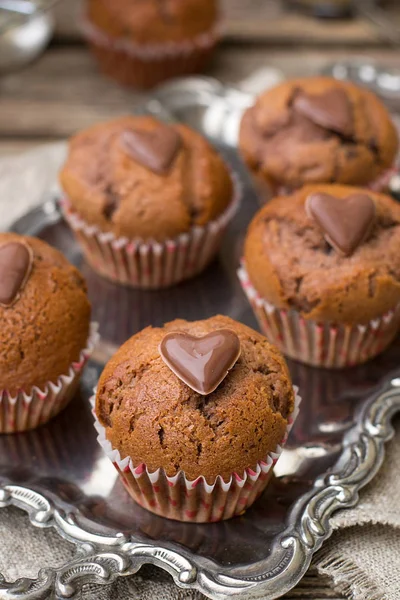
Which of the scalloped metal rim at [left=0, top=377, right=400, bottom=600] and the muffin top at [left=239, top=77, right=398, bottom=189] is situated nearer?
the scalloped metal rim at [left=0, top=377, right=400, bottom=600]

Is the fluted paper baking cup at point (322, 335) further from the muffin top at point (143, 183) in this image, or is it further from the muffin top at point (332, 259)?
the muffin top at point (143, 183)

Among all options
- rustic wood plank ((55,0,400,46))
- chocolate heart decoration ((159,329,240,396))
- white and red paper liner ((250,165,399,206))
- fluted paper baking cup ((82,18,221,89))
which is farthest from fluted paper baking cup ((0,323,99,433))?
rustic wood plank ((55,0,400,46))

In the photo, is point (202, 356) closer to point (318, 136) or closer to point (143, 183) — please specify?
point (143, 183)

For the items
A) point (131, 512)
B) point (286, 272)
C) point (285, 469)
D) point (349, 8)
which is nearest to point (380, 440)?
point (285, 469)

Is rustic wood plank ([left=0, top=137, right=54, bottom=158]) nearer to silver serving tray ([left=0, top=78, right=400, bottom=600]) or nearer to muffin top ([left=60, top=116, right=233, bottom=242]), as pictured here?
muffin top ([left=60, top=116, right=233, bottom=242])

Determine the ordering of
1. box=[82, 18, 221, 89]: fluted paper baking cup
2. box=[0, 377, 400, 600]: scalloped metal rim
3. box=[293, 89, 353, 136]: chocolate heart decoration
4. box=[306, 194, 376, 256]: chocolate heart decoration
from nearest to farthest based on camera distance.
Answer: box=[0, 377, 400, 600]: scalloped metal rim → box=[306, 194, 376, 256]: chocolate heart decoration → box=[293, 89, 353, 136]: chocolate heart decoration → box=[82, 18, 221, 89]: fluted paper baking cup

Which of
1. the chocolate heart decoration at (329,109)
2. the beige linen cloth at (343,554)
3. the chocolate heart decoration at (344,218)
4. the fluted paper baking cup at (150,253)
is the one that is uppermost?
the chocolate heart decoration at (329,109)

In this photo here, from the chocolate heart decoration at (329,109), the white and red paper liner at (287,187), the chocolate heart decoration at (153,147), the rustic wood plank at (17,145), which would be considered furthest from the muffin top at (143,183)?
the rustic wood plank at (17,145)
